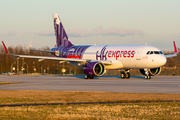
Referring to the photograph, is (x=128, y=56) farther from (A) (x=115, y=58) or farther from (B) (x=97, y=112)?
(B) (x=97, y=112)

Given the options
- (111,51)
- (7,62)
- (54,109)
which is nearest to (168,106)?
(54,109)

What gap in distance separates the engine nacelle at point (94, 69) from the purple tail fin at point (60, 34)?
11.6 metres

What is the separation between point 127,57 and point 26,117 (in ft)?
106

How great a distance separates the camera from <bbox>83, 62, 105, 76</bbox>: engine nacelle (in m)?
43.1

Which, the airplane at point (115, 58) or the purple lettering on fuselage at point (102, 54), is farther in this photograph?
the purple lettering on fuselage at point (102, 54)

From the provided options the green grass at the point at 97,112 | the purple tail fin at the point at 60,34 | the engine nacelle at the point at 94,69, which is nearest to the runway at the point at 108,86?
the engine nacelle at the point at 94,69

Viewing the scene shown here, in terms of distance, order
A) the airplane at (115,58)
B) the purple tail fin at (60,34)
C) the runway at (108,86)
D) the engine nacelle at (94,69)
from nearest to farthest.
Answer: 1. the runway at (108,86)
2. the airplane at (115,58)
3. the engine nacelle at (94,69)
4. the purple tail fin at (60,34)

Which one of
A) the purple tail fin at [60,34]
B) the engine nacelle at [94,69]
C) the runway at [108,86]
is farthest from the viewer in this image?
the purple tail fin at [60,34]

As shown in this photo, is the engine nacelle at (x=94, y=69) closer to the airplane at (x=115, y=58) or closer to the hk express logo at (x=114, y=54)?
the airplane at (x=115, y=58)

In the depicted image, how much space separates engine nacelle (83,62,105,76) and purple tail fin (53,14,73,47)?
1165 cm

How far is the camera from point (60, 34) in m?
55.3

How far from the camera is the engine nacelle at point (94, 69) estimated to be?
141 feet

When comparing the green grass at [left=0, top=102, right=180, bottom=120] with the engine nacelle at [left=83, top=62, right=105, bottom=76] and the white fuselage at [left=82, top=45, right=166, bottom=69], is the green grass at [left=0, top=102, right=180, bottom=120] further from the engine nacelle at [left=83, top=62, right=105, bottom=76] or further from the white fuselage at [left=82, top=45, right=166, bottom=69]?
the engine nacelle at [left=83, top=62, right=105, bottom=76]

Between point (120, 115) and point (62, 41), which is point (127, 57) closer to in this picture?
point (62, 41)
